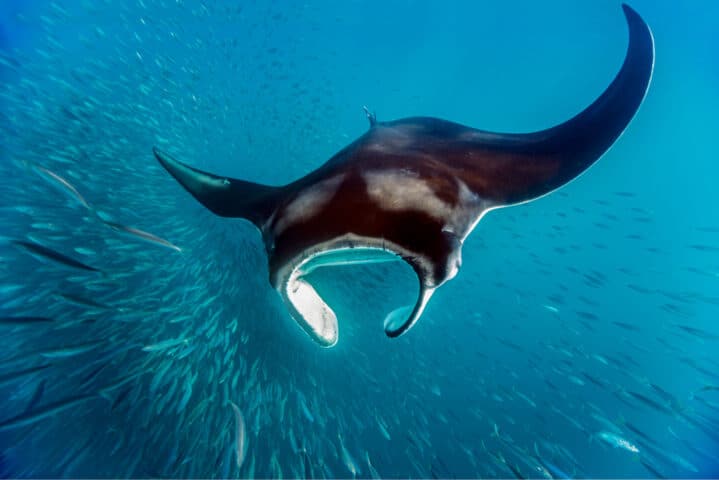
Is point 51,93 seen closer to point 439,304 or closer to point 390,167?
point 390,167

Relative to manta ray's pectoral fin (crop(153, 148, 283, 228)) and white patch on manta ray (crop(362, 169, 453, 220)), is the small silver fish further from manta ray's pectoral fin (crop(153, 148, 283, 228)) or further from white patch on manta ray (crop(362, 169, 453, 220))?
white patch on manta ray (crop(362, 169, 453, 220))

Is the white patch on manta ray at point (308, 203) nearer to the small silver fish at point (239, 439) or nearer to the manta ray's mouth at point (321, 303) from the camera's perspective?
the manta ray's mouth at point (321, 303)

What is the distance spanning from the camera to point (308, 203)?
1.46 meters

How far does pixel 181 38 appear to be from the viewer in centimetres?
1157

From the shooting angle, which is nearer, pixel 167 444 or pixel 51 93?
pixel 167 444

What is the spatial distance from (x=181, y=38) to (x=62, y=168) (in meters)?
6.58

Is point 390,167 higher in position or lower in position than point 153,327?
higher

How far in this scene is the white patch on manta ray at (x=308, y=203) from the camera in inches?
55.7

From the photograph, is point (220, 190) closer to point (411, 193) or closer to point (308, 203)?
point (308, 203)

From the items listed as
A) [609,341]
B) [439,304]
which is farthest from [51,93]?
[609,341]

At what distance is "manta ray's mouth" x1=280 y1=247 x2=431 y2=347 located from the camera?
1.31 metres

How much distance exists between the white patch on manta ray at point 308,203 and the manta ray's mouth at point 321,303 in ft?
0.63

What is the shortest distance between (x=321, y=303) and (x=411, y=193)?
108cm

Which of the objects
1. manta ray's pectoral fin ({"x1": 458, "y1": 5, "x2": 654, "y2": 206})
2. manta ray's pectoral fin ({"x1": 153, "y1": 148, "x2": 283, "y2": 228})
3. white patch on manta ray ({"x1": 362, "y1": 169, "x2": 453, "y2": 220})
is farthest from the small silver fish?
manta ray's pectoral fin ({"x1": 458, "y1": 5, "x2": 654, "y2": 206})
